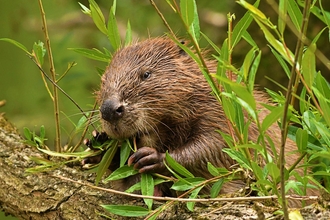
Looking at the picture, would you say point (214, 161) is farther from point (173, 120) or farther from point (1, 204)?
point (1, 204)

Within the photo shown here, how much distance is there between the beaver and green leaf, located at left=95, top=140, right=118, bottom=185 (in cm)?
7

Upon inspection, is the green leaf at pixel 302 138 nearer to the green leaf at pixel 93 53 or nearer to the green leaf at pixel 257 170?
the green leaf at pixel 257 170

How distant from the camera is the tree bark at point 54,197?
7.52 feet

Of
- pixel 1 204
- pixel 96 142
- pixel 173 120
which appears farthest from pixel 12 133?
pixel 173 120

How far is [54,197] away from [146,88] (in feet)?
1.93

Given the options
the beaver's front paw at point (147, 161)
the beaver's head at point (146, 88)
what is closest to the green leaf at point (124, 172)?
the beaver's front paw at point (147, 161)

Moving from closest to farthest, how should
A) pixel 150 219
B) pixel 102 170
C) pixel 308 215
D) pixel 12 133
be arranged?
pixel 308 215, pixel 150 219, pixel 102 170, pixel 12 133

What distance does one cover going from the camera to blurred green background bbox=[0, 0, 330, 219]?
5324 millimetres

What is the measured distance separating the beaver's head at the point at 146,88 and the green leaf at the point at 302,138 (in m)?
0.87

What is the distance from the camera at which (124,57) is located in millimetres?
3016

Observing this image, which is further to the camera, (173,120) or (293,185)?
(173,120)

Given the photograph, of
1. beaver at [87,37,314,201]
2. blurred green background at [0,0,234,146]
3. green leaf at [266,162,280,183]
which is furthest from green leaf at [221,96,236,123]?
blurred green background at [0,0,234,146]

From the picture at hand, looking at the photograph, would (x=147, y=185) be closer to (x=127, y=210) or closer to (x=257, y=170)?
(x=127, y=210)

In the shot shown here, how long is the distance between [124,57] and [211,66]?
425 mm
